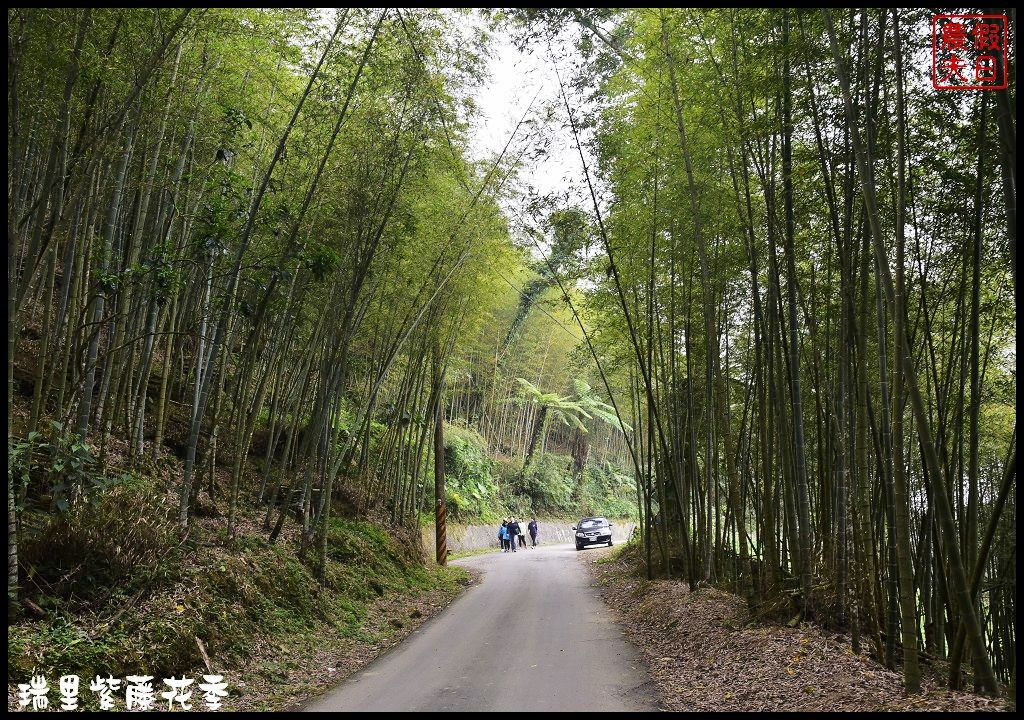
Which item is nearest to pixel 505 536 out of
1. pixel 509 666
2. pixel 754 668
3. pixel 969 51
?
pixel 509 666

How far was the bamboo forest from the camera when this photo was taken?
3508 mm

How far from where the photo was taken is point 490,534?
774 inches

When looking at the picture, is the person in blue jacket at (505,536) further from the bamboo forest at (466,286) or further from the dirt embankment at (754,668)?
the dirt embankment at (754,668)

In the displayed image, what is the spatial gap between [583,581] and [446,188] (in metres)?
6.53

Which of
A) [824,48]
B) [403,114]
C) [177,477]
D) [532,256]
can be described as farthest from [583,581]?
[824,48]

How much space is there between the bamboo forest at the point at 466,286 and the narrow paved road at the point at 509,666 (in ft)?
0.19

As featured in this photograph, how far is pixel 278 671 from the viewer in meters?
4.50

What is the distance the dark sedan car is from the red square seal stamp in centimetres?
1512

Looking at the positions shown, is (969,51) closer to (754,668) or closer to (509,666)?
(754,668)

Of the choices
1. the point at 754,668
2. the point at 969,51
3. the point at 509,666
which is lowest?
the point at 509,666

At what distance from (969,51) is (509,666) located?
462cm

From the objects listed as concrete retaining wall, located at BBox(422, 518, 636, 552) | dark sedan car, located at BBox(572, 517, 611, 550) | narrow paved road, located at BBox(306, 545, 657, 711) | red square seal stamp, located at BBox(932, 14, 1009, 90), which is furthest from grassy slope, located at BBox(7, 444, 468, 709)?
dark sedan car, located at BBox(572, 517, 611, 550)

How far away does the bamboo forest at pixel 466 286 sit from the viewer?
3.51 meters

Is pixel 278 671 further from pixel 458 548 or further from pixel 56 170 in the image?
pixel 458 548
